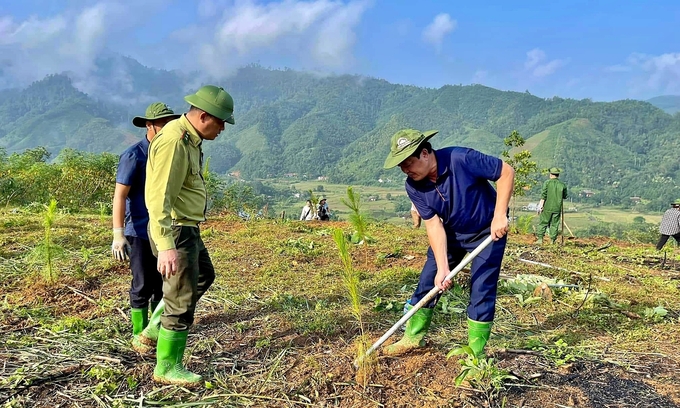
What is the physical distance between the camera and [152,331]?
3281mm

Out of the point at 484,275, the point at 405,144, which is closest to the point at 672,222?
the point at 484,275

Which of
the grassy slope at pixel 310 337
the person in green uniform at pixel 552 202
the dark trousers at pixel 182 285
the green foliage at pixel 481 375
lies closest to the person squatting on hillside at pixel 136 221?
the grassy slope at pixel 310 337

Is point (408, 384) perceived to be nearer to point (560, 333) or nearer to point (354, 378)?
point (354, 378)

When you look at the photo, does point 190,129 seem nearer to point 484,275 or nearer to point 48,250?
point 484,275

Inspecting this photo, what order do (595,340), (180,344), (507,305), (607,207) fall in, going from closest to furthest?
(180,344) < (595,340) < (507,305) < (607,207)

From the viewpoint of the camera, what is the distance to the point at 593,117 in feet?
421

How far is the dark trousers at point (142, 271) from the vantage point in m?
3.30

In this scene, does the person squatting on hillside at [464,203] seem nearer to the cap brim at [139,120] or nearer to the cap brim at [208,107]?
the cap brim at [208,107]

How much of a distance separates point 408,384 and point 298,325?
130 centimetres

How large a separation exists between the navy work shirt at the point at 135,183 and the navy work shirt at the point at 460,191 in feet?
6.28

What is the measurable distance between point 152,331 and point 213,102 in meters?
1.79

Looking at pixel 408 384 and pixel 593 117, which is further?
pixel 593 117

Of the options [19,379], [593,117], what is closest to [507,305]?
[19,379]

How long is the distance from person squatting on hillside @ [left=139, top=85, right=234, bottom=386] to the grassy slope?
0.31m
